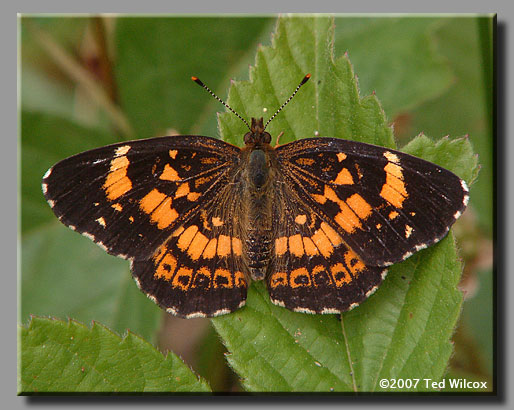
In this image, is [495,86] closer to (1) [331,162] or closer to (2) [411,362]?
(1) [331,162]

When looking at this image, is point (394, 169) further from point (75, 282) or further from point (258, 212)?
point (75, 282)

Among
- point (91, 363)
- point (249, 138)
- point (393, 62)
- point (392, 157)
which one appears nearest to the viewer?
point (392, 157)

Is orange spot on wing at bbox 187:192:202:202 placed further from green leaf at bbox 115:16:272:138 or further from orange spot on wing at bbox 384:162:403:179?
green leaf at bbox 115:16:272:138

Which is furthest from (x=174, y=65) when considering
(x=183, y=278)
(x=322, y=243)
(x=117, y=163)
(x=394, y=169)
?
(x=394, y=169)

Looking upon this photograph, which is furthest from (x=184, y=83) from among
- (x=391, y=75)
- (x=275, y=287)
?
(x=275, y=287)

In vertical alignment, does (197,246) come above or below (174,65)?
below

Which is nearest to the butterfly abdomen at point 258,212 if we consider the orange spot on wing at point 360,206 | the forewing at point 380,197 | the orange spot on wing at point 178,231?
the forewing at point 380,197
